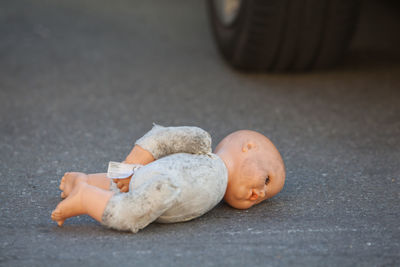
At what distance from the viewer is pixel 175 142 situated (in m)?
2.04

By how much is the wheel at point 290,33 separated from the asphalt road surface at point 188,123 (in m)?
0.13

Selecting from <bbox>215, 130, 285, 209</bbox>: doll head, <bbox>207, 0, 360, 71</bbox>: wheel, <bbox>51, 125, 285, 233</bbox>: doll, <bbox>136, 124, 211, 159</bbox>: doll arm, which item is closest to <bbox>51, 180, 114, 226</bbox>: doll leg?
<bbox>51, 125, 285, 233</bbox>: doll

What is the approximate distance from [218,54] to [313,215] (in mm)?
2641

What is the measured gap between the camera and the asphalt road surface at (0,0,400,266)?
5.85 ft

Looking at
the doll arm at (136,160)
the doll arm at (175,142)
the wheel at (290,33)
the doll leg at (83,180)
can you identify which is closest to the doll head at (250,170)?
the doll arm at (175,142)

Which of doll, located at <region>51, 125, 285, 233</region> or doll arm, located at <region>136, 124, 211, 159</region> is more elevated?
doll arm, located at <region>136, 124, 211, 159</region>

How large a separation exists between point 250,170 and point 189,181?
258 mm

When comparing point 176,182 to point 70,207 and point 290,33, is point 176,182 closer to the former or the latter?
point 70,207

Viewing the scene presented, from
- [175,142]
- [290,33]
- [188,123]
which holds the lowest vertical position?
[188,123]

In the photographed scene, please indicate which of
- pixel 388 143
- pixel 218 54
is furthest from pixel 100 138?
pixel 218 54

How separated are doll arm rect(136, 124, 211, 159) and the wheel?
1.67 metres

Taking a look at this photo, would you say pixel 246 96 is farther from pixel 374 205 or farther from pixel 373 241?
pixel 373 241

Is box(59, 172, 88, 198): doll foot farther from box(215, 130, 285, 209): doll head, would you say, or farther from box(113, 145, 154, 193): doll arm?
box(215, 130, 285, 209): doll head

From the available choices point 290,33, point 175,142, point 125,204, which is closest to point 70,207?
point 125,204
